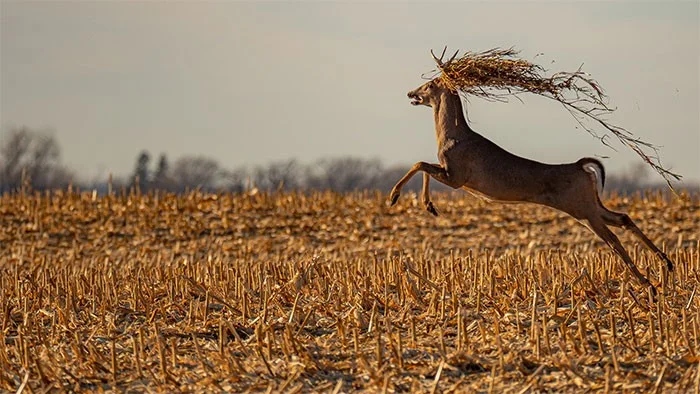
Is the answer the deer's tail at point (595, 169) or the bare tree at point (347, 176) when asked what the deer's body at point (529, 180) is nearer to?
the deer's tail at point (595, 169)

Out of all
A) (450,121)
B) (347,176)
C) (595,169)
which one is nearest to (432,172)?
(450,121)

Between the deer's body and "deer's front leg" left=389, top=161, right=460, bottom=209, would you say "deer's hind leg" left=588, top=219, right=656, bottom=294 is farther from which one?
"deer's front leg" left=389, top=161, right=460, bottom=209

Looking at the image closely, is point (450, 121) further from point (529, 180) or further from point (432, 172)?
point (529, 180)

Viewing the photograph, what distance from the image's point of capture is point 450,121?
11.8 m

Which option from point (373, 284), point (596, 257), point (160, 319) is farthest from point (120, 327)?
point (596, 257)

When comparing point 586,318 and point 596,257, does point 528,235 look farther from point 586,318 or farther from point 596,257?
point 586,318

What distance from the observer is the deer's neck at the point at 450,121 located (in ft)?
38.6

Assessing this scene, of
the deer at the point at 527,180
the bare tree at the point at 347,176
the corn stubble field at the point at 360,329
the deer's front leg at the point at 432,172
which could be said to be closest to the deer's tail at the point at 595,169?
the deer at the point at 527,180

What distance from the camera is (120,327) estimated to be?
10.2 meters

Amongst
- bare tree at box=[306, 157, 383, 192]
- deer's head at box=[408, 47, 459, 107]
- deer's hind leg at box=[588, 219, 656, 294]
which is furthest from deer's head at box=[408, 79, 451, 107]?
bare tree at box=[306, 157, 383, 192]

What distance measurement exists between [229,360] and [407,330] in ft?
5.48

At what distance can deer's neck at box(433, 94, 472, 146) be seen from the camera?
1177cm

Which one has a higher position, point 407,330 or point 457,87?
point 457,87

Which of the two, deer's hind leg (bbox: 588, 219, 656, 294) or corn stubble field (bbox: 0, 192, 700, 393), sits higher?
deer's hind leg (bbox: 588, 219, 656, 294)
